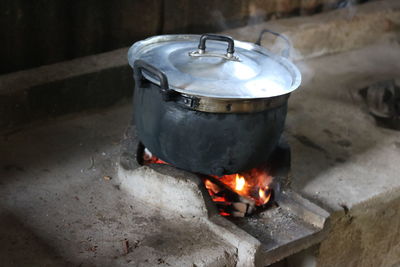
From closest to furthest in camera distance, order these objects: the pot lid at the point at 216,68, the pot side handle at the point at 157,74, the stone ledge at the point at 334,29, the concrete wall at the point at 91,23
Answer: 1. the pot side handle at the point at 157,74
2. the pot lid at the point at 216,68
3. the concrete wall at the point at 91,23
4. the stone ledge at the point at 334,29

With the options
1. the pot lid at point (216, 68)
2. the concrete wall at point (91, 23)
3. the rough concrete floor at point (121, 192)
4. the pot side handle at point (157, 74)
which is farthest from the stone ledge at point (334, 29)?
the pot side handle at point (157, 74)

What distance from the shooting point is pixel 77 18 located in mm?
4742

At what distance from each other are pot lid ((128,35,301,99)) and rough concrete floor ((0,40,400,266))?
838 millimetres

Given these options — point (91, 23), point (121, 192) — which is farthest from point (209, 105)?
point (91, 23)

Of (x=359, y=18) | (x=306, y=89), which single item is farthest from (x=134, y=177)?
(x=359, y=18)

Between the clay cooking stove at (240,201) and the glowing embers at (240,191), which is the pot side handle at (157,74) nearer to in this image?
the clay cooking stove at (240,201)

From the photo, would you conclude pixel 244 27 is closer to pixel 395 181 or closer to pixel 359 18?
pixel 359 18

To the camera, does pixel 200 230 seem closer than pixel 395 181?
Yes

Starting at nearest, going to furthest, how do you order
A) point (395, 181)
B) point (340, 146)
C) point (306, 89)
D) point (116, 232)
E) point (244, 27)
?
1. point (116, 232)
2. point (395, 181)
3. point (340, 146)
4. point (306, 89)
5. point (244, 27)

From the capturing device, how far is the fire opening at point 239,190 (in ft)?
12.0

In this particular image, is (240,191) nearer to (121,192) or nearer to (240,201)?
(240,201)

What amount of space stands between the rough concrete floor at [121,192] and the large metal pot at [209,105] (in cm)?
47

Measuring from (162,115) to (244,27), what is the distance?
108 inches

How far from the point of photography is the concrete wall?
445 cm
